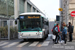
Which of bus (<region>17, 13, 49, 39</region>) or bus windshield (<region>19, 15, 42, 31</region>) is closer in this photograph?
bus (<region>17, 13, 49, 39</region>)

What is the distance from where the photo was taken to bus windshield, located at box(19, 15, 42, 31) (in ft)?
53.6

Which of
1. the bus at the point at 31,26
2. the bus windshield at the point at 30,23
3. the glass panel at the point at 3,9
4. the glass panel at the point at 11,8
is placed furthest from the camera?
the glass panel at the point at 11,8

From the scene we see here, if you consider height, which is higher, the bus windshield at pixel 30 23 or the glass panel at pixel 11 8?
the glass panel at pixel 11 8

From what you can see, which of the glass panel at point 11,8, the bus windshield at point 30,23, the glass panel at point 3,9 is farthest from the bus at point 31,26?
the glass panel at point 11,8

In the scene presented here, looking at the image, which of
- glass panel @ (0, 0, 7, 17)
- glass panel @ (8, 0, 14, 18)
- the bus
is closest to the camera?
the bus

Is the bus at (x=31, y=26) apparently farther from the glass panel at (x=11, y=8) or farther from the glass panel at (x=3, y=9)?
the glass panel at (x=11, y=8)

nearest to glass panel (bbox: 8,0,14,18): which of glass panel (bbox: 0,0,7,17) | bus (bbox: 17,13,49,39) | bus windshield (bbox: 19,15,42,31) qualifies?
glass panel (bbox: 0,0,7,17)

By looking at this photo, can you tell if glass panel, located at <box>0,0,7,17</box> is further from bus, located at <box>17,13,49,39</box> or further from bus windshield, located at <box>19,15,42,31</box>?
bus windshield, located at <box>19,15,42,31</box>

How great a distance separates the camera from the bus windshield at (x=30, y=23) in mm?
16344

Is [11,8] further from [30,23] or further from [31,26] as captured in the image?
[31,26]

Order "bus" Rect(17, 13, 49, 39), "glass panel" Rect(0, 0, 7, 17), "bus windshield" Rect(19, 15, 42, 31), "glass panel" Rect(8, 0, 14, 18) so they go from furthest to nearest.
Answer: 1. "glass panel" Rect(8, 0, 14, 18)
2. "glass panel" Rect(0, 0, 7, 17)
3. "bus windshield" Rect(19, 15, 42, 31)
4. "bus" Rect(17, 13, 49, 39)

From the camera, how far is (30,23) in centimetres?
1653

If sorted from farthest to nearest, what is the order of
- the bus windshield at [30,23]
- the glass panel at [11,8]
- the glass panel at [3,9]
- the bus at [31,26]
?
the glass panel at [11,8]
the glass panel at [3,9]
the bus windshield at [30,23]
the bus at [31,26]

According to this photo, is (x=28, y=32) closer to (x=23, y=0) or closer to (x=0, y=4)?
(x=0, y=4)
